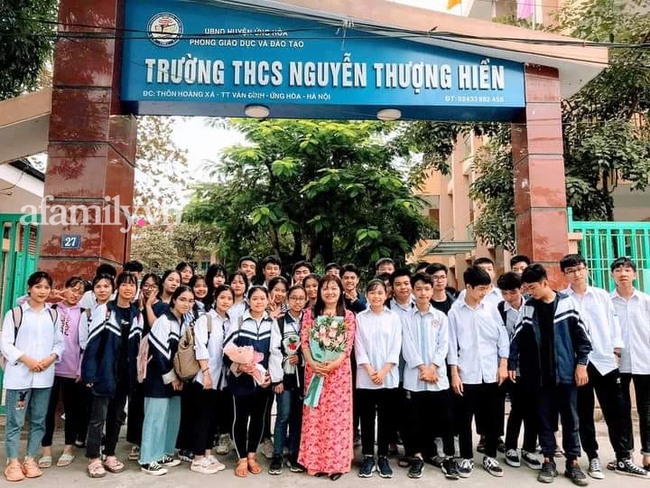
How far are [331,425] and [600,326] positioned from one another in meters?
2.43

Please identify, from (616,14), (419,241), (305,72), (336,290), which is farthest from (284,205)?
(616,14)

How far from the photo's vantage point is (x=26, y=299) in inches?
174

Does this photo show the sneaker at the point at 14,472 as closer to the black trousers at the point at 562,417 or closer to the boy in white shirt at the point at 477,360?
the boy in white shirt at the point at 477,360

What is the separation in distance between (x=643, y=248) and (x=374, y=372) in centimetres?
397

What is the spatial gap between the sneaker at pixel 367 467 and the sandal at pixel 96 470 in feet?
6.76

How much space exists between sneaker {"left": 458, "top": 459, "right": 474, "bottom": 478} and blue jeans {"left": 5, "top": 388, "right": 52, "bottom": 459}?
3.40 m

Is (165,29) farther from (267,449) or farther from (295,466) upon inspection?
(295,466)

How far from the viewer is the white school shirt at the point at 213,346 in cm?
436

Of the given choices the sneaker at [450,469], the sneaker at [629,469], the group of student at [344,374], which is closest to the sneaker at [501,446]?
the group of student at [344,374]

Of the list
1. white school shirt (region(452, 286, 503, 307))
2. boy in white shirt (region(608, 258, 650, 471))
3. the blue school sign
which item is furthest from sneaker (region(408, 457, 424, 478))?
the blue school sign

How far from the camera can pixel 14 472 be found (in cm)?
411

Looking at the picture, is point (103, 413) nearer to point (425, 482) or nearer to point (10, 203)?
point (425, 482)

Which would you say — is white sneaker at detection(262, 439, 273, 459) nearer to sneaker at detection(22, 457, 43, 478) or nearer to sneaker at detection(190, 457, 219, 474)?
sneaker at detection(190, 457, 219, 474)

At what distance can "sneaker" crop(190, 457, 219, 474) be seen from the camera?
14.0 feet
